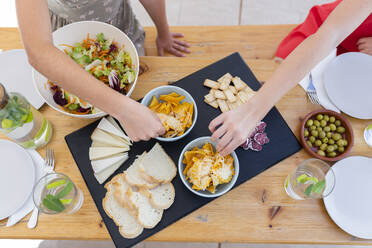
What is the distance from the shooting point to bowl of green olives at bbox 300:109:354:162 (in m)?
0.99

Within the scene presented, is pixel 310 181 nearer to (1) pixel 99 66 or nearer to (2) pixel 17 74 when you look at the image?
(1) pixel 99 66

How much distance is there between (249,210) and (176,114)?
43cm

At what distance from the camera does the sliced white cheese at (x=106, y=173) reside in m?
0.98

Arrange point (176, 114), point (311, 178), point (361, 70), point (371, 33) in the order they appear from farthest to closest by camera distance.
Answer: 1. point (371, 33)
2. point (361, 70)
3. point (176, 114)
4. point (311, 178)

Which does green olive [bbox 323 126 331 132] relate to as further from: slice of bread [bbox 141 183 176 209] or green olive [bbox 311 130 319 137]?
slice of bread [bbox 141 183 176 209]

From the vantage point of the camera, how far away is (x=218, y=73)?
114cm

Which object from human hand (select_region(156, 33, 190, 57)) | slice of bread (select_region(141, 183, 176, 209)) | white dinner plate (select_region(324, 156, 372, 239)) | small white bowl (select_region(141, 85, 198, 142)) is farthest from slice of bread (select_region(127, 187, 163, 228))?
human hand (select_region(156, 33, 190, 57))

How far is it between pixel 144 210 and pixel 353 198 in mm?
734

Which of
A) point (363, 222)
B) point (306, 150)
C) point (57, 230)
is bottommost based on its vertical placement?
point (57, 230)

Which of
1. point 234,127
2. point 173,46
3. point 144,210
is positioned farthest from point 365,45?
point 144,210

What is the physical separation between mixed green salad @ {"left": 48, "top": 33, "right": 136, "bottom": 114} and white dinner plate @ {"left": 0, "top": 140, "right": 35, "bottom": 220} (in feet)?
0.79

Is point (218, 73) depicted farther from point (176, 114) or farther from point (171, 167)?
point (171, 167)

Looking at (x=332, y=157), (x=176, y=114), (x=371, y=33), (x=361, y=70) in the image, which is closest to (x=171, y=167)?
(x=176, y=114)

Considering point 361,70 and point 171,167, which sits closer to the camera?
point 171,167
